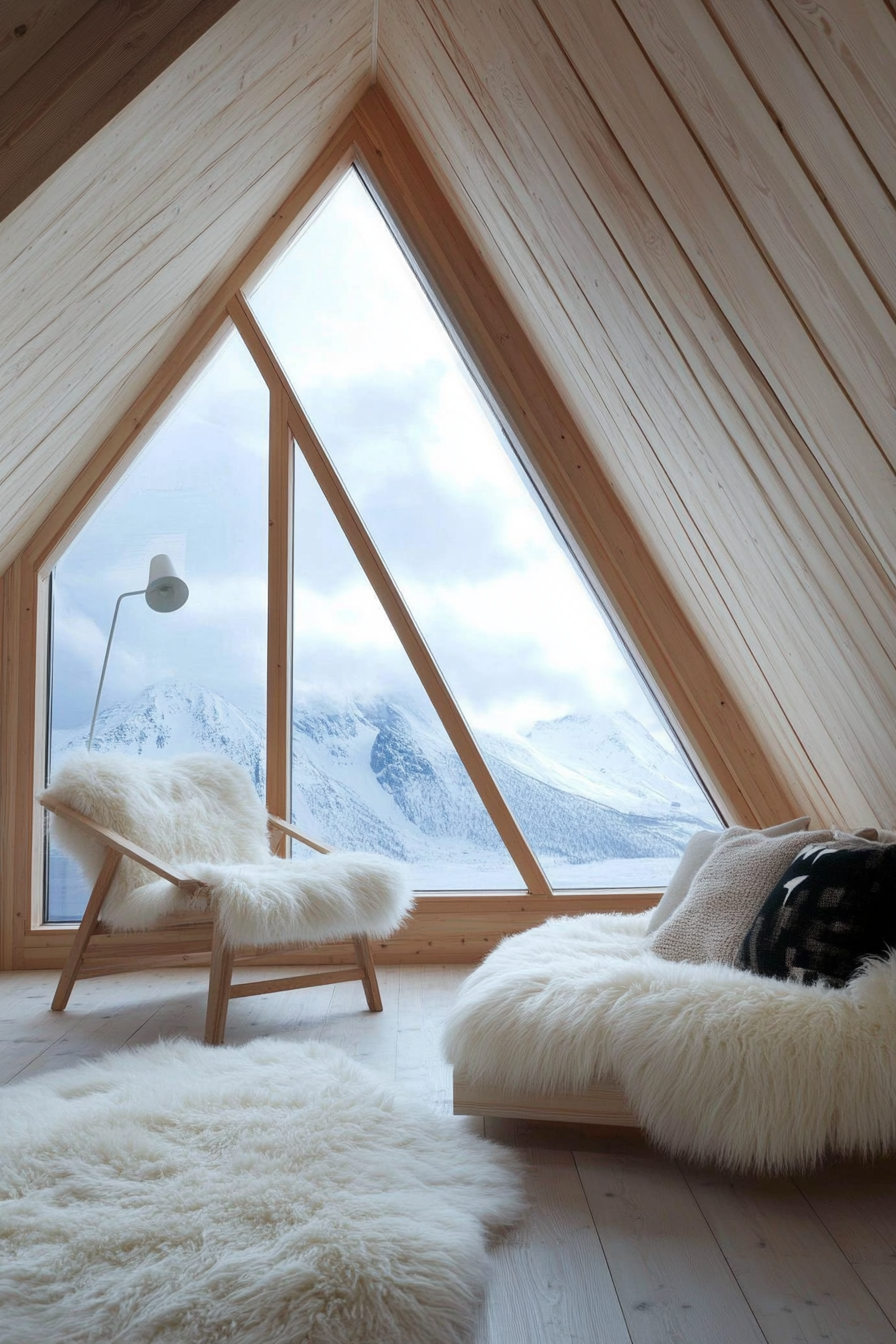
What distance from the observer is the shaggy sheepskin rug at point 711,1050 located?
146 centimetres

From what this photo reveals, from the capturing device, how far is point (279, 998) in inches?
Answer: 115

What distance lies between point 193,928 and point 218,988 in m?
0.22

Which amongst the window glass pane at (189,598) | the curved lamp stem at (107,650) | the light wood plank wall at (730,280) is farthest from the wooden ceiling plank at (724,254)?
the curved lamp stem at (107,650)

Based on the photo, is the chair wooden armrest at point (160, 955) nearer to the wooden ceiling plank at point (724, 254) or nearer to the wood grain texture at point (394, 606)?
the wood grain texture at point (394, 606)

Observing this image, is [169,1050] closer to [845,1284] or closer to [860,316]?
[845,1284]

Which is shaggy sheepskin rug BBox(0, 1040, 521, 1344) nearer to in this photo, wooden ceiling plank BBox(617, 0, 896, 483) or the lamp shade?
wooden ceiling plank BBox(617, 0, 896, 483)

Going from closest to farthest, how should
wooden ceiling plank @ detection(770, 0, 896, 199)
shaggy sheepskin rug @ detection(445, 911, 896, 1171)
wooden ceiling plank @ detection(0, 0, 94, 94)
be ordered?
wooden ceiling plank @ detection(770, 0, 896, 199) < shaggy sheepskin rug @ detection(445, 911, 896, 1171) < wooden ceiling plank @ detection(0, 0, 94, 94)

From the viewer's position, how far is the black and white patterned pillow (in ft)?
5.58

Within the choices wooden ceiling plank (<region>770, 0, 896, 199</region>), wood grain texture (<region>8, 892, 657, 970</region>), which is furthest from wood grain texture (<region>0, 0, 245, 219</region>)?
wood grain texture (<region>8, 892, 657, 970</region>)

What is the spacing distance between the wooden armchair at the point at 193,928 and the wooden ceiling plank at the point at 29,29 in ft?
5.68

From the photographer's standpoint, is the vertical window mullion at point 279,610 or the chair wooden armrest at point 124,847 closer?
the chair wooden armrest at point 124,847

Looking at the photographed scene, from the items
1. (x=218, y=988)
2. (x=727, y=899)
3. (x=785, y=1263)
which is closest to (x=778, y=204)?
(x=727, y=899)

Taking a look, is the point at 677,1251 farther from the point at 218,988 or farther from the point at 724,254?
the point at 724,254

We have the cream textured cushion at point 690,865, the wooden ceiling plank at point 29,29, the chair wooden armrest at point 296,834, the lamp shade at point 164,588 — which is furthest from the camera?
the lamp shade at point 164,588
